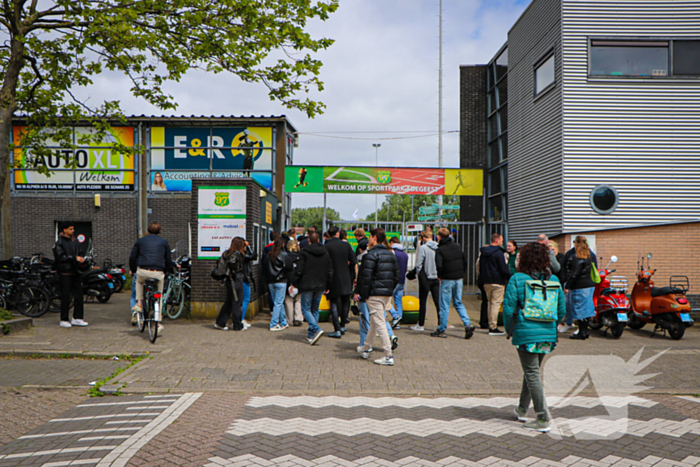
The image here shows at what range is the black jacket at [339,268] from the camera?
9.51 m

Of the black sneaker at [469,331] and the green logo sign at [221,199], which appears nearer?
the black sneaker at [469,331]

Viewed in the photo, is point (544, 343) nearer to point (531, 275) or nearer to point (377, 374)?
point (531, 275)

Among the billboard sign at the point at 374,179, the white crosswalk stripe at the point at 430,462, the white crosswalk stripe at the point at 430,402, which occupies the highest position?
the billboard sign at the point at 374,179

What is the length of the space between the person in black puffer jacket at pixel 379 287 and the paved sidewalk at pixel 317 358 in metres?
0.40

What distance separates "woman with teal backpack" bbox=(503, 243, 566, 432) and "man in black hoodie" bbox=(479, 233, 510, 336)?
506 cm

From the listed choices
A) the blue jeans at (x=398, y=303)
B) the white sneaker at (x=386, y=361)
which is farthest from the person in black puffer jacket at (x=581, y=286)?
the white sneaker at (x=386, y=361)

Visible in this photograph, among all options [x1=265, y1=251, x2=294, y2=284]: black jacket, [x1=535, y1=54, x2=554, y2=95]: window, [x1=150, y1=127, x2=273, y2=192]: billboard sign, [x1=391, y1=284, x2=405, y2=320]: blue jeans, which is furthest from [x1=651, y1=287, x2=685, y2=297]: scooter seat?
[x1=150, y1=127, x2=273, y2=192]: billboard sign

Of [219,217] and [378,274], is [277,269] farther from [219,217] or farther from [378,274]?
[378,274]

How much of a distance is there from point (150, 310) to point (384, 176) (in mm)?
11090

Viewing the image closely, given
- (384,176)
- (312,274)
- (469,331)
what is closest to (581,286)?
(469,331)

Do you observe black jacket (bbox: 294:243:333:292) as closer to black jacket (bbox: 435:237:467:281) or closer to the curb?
black jacket (bbox: 435:237:467:281)

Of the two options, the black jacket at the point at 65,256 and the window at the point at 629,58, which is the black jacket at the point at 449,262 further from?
the window at the point at 629,58

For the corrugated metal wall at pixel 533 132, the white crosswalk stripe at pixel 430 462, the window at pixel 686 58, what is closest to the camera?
the white crosswalk stripe at pixel 430 462

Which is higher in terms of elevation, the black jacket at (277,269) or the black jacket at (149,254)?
the black jacket at (149,254)
